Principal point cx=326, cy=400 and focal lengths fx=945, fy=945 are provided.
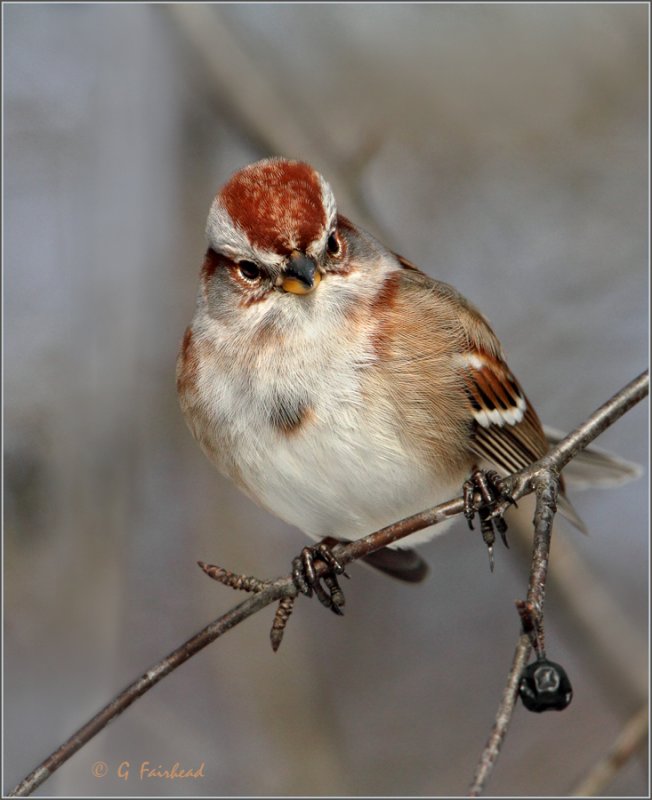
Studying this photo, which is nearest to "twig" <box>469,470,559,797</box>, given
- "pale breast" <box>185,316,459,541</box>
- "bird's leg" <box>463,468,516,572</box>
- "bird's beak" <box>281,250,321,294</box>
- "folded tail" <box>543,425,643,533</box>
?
"bird's leg" <box>463,468,516,572</box>

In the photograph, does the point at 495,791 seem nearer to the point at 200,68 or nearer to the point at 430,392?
the point at 430,392

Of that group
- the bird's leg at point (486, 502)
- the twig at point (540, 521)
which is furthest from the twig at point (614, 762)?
the twig at point (540, 521)

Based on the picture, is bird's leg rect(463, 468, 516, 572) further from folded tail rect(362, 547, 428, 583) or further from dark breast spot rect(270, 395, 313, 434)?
folded tail rect(362, 547, 428, 583)

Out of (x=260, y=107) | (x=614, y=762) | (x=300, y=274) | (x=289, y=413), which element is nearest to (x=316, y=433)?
(x=289, y=413)

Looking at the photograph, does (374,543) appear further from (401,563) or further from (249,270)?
(401,563)

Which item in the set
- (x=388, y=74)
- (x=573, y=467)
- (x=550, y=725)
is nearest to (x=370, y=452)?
(x=573, y=467)
